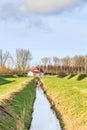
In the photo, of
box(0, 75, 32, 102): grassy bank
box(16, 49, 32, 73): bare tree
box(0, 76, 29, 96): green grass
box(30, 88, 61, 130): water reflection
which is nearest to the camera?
box(30, 88, 61, 130): water reflection

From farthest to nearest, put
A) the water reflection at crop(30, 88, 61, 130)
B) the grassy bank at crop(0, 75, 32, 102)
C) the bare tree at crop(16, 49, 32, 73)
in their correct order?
the bare tree at crop(16, 49, 32, 73)
the grassy bank at crop(0, 75, 32, 102)
the water reflection at crop(30, 88, 61, 130)

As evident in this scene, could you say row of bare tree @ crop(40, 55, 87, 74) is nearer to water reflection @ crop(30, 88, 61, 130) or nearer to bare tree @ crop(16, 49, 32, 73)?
bare tree @ crop(16, 49, 32, 73)

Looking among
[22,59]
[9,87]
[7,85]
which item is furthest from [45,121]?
[22,59]

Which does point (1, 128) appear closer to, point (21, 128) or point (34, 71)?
point (21, 128)

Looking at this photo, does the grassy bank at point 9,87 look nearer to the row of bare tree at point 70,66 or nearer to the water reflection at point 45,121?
the water reflection at point 45,121

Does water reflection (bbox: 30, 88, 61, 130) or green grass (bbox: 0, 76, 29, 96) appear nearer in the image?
water reflection (bbox: 30, 88, 61, 130)

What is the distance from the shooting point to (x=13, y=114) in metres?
21.9

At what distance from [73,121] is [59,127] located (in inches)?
43.2

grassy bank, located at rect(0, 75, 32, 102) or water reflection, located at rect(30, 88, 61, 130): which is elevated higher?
grassy bank, located at rect(0, 75, 32, 102)

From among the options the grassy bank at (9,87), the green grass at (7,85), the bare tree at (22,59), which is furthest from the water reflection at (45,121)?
the bare tree at (22,59)

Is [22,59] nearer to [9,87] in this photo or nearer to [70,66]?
[70,66]

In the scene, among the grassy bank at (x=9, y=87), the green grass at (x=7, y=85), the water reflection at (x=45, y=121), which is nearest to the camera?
the water reflection at (x=45, y=121)

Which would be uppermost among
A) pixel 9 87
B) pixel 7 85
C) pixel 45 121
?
pixel 7 85

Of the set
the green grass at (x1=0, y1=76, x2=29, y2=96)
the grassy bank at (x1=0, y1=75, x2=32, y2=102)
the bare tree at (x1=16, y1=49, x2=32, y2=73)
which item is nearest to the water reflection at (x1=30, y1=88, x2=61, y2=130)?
the grassy bank at (x1=0, y1=75, x2=32, y2=102)
